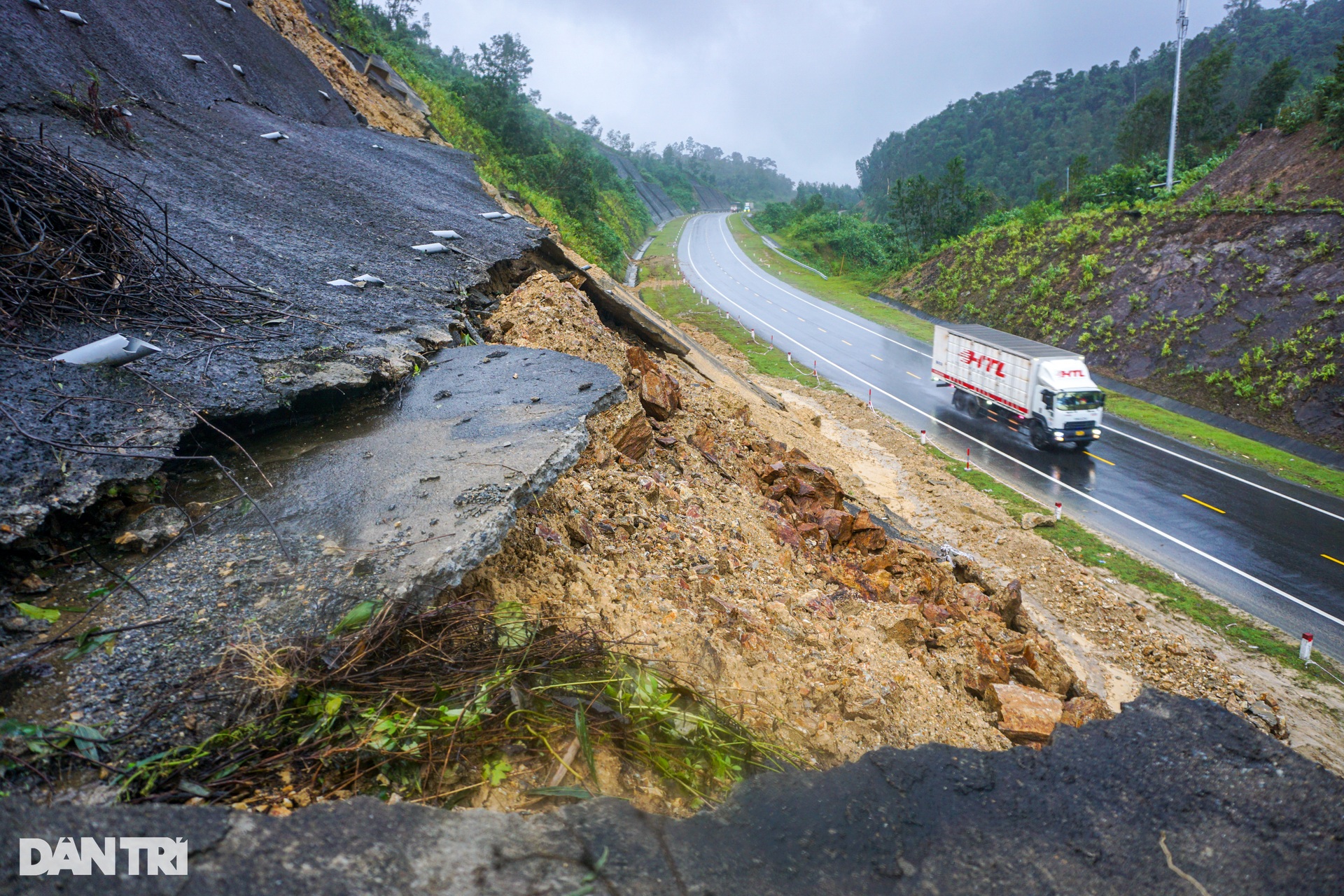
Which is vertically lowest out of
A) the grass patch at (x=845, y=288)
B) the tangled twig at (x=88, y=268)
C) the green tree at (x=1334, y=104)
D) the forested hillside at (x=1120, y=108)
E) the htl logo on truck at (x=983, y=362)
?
the htl logo on truck at (x=983, y=362)

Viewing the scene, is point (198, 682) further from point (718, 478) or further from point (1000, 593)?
point (1000, 593)

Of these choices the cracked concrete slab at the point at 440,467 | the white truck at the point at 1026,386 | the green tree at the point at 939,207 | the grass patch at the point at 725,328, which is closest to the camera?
the cracked concrete slab at the point at 440,467

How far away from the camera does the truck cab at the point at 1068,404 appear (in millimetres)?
18125

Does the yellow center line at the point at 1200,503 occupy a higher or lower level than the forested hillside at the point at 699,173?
lower

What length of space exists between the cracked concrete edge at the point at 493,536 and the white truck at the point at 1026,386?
17.1 metres

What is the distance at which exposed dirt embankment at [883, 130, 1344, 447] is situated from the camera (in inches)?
792

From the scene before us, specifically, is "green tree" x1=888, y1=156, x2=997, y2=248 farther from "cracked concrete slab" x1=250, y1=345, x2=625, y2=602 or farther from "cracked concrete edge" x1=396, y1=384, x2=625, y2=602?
"cracked concrete edge" x1=396, y1=384, x2=625, y2=602

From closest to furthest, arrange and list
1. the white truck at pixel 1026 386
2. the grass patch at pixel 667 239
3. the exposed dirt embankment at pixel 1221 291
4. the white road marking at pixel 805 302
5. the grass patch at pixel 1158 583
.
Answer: the grass patch at pixel 1158 583 < the white truck at pixel 1026 386 < the exposed dirt embankment at pixel 1221 291 < the white road marking at pixel 805 302 < the grass patch at pixel 667 239

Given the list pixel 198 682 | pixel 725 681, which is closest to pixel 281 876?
Result: pixel 198 682

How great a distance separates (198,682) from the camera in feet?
10.4

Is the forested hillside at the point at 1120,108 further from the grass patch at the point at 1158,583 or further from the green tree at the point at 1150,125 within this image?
the grass patch at the point at 1158,583

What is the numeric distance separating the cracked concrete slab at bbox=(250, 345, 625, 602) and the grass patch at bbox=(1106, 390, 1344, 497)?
19514 mm

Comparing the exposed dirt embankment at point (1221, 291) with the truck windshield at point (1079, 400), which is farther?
the exposed dirt embankment at point (1221, 291)

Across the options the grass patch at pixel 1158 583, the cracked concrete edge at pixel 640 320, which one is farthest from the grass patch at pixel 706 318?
the grass patch at pixel 1158 583
